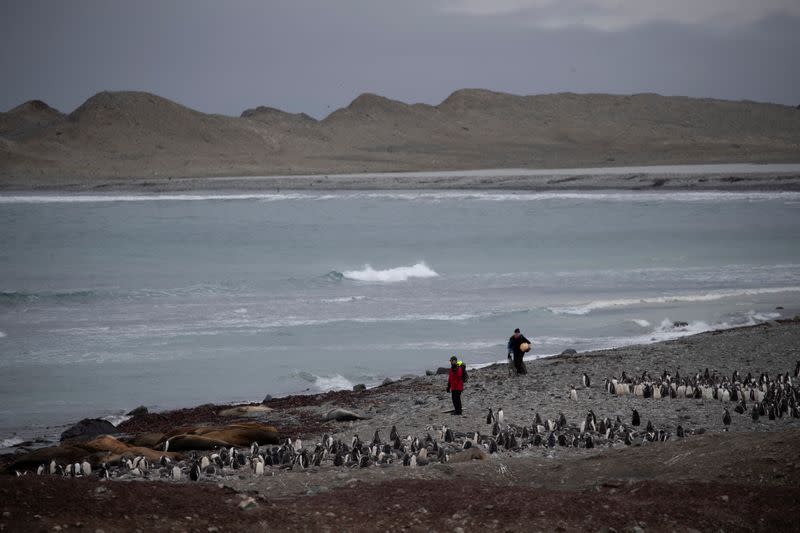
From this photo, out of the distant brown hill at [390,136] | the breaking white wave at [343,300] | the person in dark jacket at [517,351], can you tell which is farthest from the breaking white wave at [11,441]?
the distant brown hill at [390,136]

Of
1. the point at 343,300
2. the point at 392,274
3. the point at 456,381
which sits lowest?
the point at 456,381

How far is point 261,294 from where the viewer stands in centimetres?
2555

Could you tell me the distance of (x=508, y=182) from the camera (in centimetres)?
6888

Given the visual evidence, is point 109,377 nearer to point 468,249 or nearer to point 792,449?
point 792,449

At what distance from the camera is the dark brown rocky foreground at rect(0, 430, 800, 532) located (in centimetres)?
668

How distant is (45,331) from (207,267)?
13490 mm

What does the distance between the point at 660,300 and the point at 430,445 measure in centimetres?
1364

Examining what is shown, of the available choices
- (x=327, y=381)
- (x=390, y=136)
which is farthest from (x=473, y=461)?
(x=390, y=136)

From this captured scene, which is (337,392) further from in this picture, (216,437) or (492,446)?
(492,446)

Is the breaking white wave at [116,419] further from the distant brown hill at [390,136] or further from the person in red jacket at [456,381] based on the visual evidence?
the distant brown hill at [390,136]

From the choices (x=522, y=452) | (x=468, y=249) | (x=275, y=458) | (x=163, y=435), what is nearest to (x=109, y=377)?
(x=163, y=435)

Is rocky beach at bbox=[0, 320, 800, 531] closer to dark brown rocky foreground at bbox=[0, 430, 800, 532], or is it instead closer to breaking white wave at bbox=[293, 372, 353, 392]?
dark brown rocky foreground at bbox=[0, 430, 800, 532]

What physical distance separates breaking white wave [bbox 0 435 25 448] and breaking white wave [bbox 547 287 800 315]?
11919 mm

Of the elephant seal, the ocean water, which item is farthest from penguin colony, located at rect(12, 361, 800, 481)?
the ocean water
